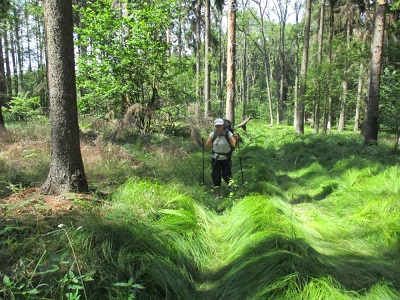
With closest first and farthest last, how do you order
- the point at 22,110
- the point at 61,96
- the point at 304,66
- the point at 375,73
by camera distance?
the point at 61,96 → the point at 375,73 → the point at 22,110 → the point at 304,66

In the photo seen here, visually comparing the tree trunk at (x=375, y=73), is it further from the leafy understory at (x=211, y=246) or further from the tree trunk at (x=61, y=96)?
the tree trunk at (x=61, y=96)

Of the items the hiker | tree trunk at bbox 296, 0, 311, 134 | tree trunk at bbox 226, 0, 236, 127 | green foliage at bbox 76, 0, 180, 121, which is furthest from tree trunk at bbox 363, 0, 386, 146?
tree trunk at bbox 296, 0, 311, 134

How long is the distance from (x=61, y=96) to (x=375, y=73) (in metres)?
10.3

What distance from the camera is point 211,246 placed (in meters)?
4.32

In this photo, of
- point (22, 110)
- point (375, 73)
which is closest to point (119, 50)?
point (22, 110)

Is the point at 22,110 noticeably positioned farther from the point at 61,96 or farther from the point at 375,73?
the point at 375,73

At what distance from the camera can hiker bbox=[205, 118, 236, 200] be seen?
21.9 feet

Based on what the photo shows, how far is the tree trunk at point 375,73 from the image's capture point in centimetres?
1030

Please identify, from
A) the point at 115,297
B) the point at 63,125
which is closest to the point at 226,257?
the point at 115,297

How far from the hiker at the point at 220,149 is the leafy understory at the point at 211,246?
598 mm

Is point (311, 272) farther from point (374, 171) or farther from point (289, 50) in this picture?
point (289, 50)

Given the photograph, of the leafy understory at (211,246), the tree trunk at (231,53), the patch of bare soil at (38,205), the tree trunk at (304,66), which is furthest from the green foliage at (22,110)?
the tree trunk at (304,66)

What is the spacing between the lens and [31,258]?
117 inches

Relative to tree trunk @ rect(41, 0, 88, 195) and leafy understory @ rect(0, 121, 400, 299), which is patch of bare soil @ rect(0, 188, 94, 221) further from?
tree trunk @ rect(41, 0, 88, 195)
